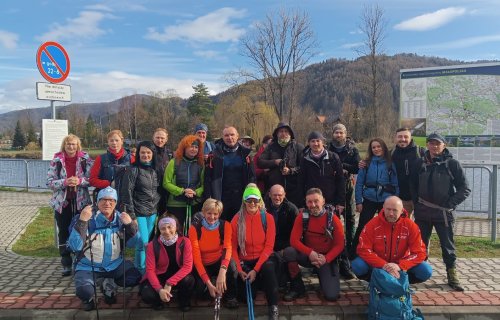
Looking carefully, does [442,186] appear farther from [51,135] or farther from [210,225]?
[51,135]

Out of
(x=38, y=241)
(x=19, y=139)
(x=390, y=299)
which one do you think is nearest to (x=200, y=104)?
(x=19, y=139)

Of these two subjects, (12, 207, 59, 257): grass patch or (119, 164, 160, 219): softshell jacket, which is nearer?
(119, 164, 160, 219): softshell jacket

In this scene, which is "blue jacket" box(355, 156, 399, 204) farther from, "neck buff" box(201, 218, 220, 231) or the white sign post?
the white sign post

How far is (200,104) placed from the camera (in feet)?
203

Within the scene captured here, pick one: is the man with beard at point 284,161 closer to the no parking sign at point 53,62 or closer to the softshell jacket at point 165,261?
the softshell jacket at point 165,261

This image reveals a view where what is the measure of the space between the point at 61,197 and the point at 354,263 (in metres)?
4.08

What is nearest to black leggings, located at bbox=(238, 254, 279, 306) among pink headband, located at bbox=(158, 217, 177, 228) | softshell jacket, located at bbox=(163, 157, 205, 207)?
pink headband, located at bbox=(158, 217, 177, 228)

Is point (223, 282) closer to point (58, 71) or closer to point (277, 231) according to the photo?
point (277, 231)

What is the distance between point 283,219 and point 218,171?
3.58ft

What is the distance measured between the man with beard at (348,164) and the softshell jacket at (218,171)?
1323 mm

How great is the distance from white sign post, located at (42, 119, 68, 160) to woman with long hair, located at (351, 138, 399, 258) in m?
4.96

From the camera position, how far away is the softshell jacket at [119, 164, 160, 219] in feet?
17.8

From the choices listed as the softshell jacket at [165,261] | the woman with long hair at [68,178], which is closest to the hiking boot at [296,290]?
the softshell jacket at [165,261]

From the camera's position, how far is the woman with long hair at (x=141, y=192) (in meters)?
5.44
